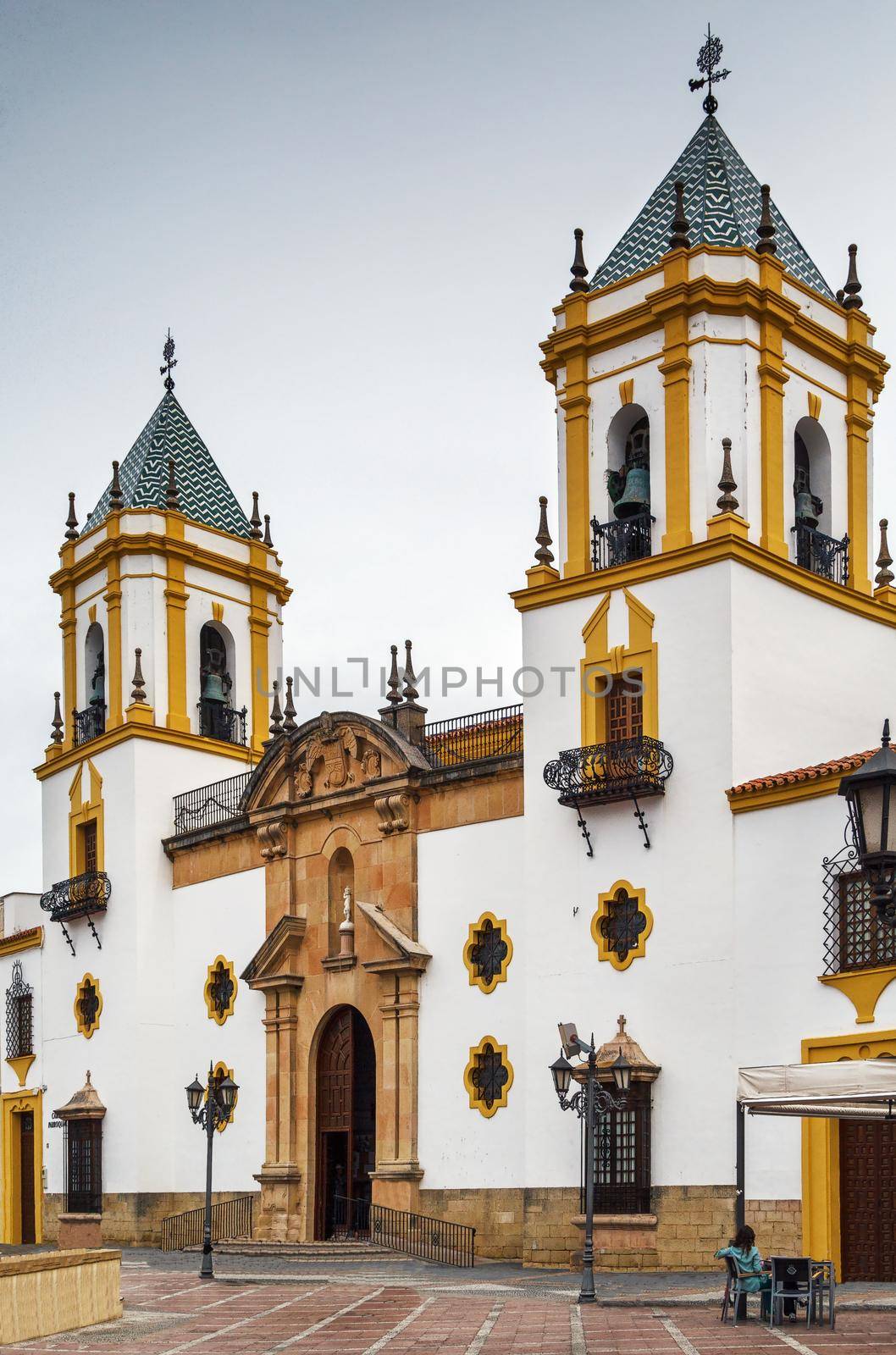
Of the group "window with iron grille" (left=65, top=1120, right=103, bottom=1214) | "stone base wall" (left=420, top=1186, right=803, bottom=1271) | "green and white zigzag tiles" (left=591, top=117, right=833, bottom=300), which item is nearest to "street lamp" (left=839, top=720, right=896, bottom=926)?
"stone base wall" (left=420, top=1186, right=803, bottom=1271)

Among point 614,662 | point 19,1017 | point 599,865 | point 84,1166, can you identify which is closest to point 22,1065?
point 19,1017

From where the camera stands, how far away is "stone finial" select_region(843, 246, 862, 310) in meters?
26.6

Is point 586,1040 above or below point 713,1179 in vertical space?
above

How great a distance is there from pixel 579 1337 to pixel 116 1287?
5713 millimetres

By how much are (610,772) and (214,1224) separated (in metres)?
11.9

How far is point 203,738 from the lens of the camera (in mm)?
33812

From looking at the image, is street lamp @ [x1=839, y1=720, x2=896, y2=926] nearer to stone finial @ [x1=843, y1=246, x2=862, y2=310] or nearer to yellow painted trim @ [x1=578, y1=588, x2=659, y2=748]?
yellow painted trim @ [x1=578, y1=588, x2=659, y2=748]

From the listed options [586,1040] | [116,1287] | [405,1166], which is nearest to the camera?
[116,1287]

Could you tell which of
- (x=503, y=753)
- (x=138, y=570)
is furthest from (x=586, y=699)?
(x=138, y=570)

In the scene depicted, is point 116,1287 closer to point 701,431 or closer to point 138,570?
point 701,431

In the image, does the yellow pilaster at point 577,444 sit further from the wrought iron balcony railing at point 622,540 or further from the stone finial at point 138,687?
the stone finial at point 138,687

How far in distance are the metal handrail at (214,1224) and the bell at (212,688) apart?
9.73 m

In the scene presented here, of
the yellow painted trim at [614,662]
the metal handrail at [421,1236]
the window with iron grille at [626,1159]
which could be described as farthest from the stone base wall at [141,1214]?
the yellow painted trim at [614,662]

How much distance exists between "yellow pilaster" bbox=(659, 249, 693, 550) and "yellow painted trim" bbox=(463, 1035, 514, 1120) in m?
7.64
